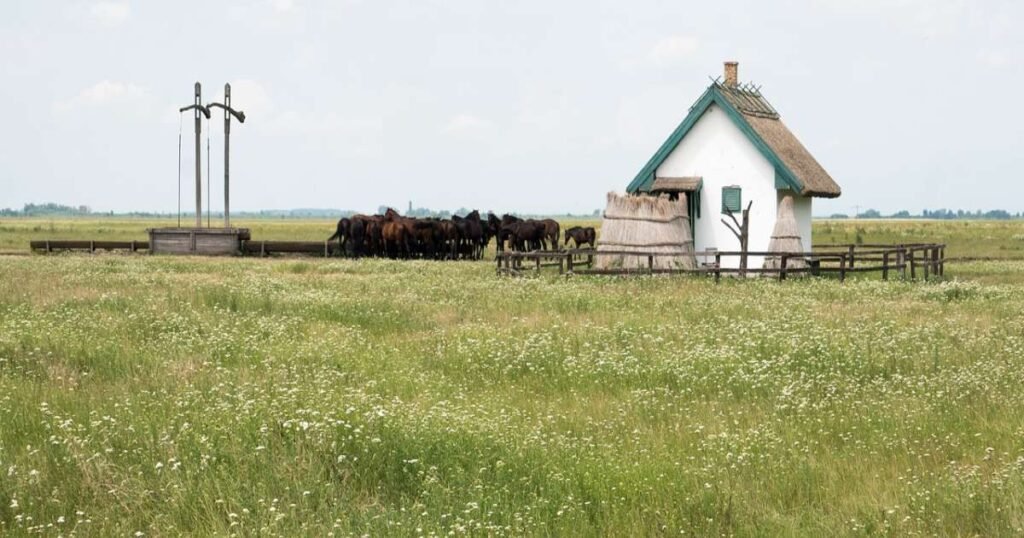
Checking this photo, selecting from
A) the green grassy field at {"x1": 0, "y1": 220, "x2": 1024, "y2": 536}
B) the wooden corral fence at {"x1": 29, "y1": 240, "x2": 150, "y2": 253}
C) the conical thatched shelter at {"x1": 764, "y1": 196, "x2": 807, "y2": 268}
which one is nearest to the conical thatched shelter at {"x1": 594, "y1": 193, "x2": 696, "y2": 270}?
the conical thatched shelter at {"x1": 764, "y1": 196, "x2": 807, "y2": 268}

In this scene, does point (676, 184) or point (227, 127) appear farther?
point (227, 127)

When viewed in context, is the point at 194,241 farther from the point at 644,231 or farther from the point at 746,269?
the point at 746,269

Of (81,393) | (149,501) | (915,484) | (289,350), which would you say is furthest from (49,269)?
(915,484)

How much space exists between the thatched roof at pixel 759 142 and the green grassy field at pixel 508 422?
1295cm

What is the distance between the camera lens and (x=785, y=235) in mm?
31719

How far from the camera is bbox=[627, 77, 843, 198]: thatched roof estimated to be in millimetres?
32812

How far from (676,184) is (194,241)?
20.2 meters

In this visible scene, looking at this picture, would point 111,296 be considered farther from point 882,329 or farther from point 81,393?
point 882,329

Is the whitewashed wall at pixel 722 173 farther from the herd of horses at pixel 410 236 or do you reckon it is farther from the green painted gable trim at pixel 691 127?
the herd of horses at pixel 410 236

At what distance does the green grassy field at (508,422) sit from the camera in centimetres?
803

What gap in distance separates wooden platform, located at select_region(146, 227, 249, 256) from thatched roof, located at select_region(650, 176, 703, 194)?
59.8ft

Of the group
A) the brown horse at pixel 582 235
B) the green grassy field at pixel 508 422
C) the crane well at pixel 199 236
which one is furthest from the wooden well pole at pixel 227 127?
the green grassy field at pixel 508 422

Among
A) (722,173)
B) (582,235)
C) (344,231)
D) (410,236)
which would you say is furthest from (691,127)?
(582,235)

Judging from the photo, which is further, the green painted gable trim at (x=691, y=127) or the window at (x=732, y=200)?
the window at (x=732, y=200)
